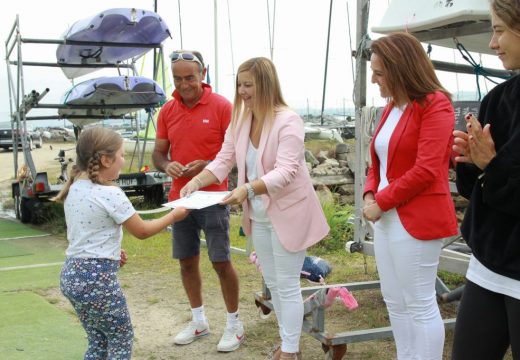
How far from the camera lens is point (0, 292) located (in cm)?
610

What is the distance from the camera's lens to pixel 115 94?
9758mm

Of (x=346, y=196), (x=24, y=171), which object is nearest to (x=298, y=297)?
(x=24, y=171)

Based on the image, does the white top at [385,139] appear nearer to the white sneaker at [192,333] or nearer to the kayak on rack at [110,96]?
the white sneaker at [192,333]

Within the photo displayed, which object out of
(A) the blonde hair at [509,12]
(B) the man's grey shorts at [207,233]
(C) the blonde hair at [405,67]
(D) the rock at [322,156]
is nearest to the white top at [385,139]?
(C) the blonde hair at [405,67]

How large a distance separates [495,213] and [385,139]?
107 centimetres

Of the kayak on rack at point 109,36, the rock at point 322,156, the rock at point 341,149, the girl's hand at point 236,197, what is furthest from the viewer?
the rock at point 341,149

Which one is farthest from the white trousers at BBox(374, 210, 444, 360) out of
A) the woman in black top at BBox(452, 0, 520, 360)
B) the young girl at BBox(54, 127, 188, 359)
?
the young girl at BBox(54, 127, 188, 359)

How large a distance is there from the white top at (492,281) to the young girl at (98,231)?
5.40ft

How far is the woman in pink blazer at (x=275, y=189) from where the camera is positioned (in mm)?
3654

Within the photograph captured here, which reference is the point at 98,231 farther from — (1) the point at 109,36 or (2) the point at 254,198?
(1) the point at 109,36

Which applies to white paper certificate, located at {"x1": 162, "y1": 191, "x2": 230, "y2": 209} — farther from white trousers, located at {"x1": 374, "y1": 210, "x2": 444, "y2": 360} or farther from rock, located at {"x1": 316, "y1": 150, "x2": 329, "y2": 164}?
rock, located at {"x1": 316, "y1": 150, "x2": 329, "y2": 164}

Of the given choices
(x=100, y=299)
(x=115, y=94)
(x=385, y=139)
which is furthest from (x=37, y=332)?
(x=115, y=94)

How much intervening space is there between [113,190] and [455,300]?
2.91 m

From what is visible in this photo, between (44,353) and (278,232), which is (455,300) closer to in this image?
(278,232)
